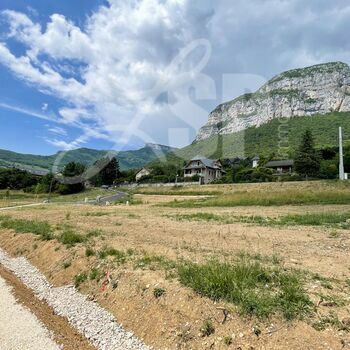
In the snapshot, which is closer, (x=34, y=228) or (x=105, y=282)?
(x=105, y=282)

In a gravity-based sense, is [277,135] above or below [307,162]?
above

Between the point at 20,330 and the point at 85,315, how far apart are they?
5.80 feet

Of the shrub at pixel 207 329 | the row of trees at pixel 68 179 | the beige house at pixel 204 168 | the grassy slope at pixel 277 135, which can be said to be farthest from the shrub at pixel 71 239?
the grassy slope at pixel 277 135

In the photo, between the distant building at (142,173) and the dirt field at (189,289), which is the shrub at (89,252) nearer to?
the dirt field at (189,289)

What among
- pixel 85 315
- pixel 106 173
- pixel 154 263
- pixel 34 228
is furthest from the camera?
pixel 106 173

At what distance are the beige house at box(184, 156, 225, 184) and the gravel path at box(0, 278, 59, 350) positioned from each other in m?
87.7

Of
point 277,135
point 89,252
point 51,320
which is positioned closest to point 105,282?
point 51,320

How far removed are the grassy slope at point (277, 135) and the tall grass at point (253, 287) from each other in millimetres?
113924

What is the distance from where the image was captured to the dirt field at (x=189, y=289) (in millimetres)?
6254

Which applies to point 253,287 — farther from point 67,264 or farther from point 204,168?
point 204,168

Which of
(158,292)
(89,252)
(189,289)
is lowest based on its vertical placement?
(158,292)

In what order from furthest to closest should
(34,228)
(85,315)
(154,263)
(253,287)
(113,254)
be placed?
(34,228) → (113,254) → (154,263) → (85,315) → (253,287)

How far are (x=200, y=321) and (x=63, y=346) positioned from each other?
364cm

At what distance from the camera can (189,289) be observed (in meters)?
8.34
